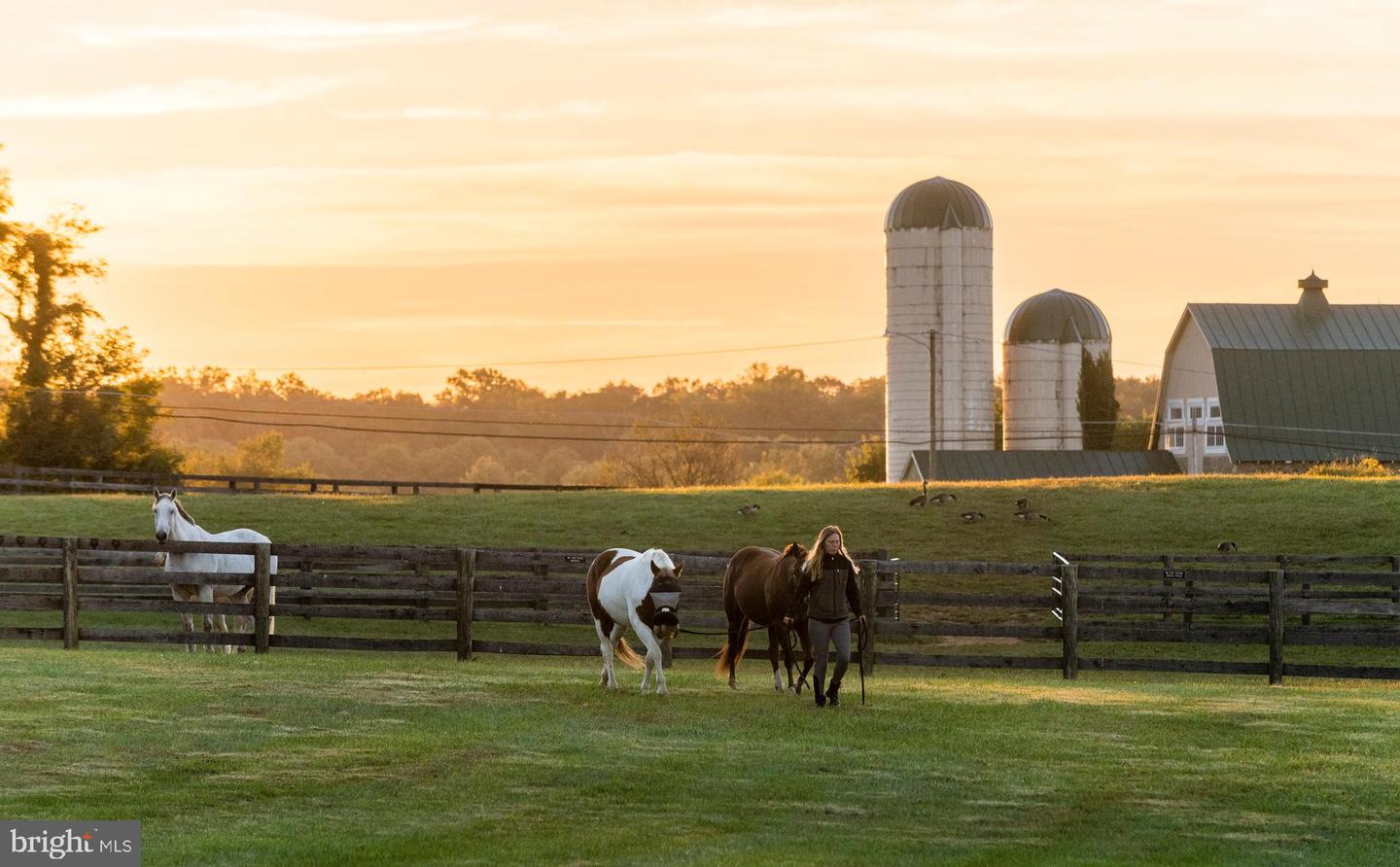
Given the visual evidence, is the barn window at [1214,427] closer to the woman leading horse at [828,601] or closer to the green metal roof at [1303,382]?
the green metal roof at [1303,382]

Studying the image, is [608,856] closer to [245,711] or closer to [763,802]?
[763,802]

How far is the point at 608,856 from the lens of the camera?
10.8m

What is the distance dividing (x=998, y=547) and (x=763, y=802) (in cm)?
3594

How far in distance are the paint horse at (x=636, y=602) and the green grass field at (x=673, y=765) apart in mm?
478

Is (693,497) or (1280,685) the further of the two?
(693,497)

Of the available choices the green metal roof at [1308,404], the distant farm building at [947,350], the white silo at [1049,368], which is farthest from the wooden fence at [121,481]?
the green metal roof at [1308,404]

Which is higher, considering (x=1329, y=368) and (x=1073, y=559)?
(x=1329, y=368)

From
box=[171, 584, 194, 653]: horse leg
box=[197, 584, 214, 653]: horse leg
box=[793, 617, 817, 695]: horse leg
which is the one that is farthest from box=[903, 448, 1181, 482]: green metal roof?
box=[793, 617, 817, 695]: horse leg

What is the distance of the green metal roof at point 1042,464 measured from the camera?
256 feet

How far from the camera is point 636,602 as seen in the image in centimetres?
1848

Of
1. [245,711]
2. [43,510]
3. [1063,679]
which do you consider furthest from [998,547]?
[245,711]

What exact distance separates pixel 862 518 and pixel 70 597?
30.8 m

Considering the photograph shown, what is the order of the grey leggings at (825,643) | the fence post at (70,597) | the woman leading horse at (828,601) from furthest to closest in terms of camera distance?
1. the fence post at (70,597)
2. the grey leggings at (825,643)
3. the woman leading horse at (828,601)

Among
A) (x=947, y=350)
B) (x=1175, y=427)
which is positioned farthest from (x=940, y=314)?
(x=1175, y=427)
